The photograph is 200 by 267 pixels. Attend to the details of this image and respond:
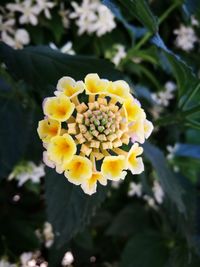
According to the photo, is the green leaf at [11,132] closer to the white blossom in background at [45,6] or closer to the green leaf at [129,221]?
the white blossom in background at [45,6]

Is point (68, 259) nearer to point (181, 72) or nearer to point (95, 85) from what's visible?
point (181, 72)

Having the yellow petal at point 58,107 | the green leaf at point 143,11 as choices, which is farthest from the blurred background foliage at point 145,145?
the yellow petal at point 58,107

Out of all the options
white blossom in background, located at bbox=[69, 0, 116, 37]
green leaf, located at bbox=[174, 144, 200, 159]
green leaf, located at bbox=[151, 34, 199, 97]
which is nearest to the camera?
green leaf, located at bbox=[151, 34, 199, 97]

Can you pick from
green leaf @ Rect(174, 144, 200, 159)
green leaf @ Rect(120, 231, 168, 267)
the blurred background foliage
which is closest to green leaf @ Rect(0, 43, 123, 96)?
the blurred background foliage

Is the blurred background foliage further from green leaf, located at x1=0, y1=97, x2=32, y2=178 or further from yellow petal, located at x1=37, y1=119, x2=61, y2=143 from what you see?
yellow petal, located at x1=37, y1=119, x2=61, y2=143

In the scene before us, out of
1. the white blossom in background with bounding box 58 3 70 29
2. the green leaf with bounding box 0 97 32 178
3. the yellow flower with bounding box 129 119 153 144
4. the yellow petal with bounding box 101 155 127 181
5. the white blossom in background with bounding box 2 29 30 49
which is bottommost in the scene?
the yellow petal with bounding box 101 155 127 181

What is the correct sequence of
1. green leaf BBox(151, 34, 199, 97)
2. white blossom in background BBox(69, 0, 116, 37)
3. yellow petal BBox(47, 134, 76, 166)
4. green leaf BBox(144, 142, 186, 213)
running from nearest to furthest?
yellow petal BBox(47, 134, 76, 166) → green leaf BBox(151, 34, 199, 97) → green leaf BBox(144, 142, 186, 213) → white blossom in background BBox(69, 0, 116, 37)
